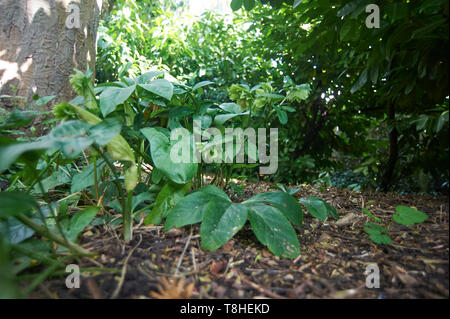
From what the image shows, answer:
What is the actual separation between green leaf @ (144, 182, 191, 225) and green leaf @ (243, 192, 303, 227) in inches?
9.6

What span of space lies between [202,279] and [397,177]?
5.20 ft

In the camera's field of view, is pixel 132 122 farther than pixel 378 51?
Yes

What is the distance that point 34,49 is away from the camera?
151cm

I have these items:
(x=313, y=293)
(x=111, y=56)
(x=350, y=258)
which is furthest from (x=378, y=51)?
(x=111, y=56)

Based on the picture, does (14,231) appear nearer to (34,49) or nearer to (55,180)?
(55,180)

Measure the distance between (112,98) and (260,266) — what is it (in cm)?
69

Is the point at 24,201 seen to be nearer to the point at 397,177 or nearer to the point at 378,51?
the point at 378,51

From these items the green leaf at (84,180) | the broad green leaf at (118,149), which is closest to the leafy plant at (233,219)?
the broad green leaf at (118,149)

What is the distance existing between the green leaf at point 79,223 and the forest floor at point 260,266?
0.20ft

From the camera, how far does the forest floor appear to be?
0.63m

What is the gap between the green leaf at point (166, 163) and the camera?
0.88 m

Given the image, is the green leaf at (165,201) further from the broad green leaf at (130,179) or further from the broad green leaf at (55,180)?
the broad green leaf at (55,180)

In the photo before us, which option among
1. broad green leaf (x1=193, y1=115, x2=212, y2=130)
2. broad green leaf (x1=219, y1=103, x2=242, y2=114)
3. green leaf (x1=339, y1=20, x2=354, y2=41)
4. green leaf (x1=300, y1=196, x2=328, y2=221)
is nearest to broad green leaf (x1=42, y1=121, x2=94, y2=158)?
broad green leaf (x1=193, y1=115, x2=212, y2=130)

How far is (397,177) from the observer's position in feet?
5.68
